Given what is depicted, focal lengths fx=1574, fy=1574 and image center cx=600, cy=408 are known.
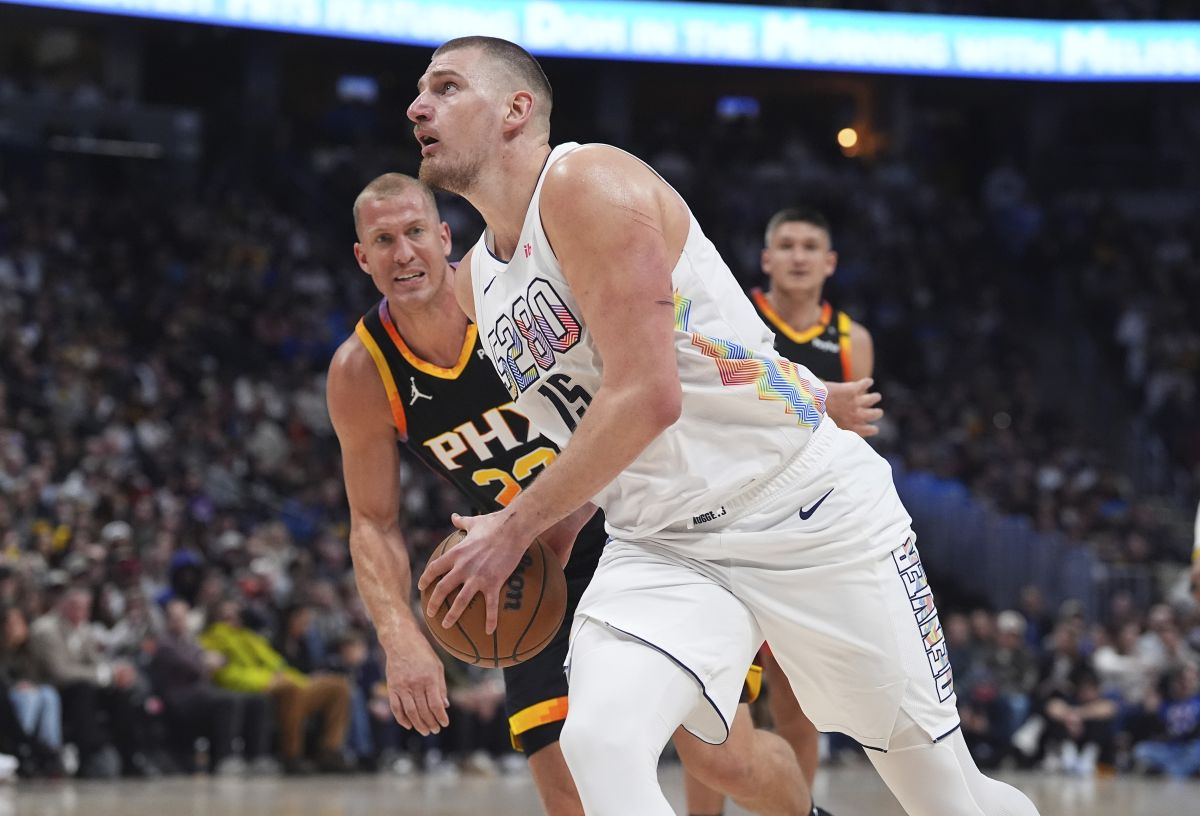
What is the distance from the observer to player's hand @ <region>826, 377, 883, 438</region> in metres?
4.87

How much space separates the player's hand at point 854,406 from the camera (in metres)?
4.87

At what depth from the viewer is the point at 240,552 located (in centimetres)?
1288

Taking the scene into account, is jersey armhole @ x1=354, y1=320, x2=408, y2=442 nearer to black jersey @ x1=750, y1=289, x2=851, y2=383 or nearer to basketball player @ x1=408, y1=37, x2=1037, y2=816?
basketball player @ x1=408, y1=37, x2=1037, y2=816

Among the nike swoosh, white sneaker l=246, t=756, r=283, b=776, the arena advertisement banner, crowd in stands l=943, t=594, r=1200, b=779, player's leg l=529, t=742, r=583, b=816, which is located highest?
the arena advertisement banner

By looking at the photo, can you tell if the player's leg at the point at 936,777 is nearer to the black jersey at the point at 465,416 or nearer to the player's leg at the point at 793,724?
the black jersey at the point at 465,416

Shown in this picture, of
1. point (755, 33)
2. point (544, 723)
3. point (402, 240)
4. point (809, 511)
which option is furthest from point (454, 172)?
point (755, 33)

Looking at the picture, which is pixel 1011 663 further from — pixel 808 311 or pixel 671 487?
pixel 671 487

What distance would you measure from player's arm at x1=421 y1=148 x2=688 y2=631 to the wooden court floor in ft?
18.8

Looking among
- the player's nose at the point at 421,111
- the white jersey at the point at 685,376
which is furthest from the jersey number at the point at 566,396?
the player's nose at the point at 421,111

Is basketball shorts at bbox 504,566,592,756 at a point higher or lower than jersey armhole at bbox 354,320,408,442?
lower

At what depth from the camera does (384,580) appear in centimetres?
449

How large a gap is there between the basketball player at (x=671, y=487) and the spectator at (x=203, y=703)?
800 centimetres

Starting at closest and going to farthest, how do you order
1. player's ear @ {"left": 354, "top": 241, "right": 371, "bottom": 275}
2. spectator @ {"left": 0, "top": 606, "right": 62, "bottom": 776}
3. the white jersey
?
the white jersey → player's ear @ {"left": 354, "top": 241, "right": 371, "bottom": 275} → spectator @ {"left": 0, "top": 606, "right": 62, "bottom": 776}

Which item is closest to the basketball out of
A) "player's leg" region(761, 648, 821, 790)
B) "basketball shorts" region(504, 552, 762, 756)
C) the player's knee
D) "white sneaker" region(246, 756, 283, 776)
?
the player's knee
